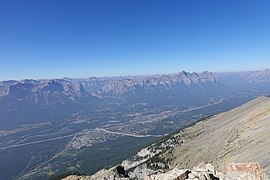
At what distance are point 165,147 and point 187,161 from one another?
3582 centimetres

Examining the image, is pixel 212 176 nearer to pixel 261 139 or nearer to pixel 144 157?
pixel 261 139

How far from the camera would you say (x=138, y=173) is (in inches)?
4700

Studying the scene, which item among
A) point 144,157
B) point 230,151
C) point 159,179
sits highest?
point 159,179

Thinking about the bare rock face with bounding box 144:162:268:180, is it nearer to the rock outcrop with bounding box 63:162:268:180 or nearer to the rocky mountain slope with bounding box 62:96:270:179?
the rock outcrop with bounding box 63:162:268:180

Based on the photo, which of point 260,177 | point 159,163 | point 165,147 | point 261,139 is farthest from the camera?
point 165,147

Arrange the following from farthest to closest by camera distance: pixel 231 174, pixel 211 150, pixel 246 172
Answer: pixel 211 150 < pixel 231 174 < pixel 246 172

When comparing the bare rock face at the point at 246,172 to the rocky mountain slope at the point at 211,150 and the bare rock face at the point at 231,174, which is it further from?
the rocky mountain slope at the point at 211,150

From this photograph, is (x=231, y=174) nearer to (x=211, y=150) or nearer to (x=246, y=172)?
(x=246, y=172)

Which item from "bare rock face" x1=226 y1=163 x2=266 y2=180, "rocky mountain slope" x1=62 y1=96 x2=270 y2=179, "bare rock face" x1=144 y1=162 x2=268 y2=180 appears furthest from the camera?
"rocky mountain slope" x1=62 y1=96 x2=270 y2=179

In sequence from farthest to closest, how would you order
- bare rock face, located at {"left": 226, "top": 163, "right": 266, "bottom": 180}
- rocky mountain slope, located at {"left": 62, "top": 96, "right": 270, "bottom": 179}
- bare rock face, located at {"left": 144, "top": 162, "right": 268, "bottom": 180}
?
rocky mountain slope, located at {"left": 62, "top": 96, "right": 270, "bottom": 179}, bare rock face, located at {"left": 144, "top": 162, "right": 268, "bottom": 180}, bare rock face, located at {"left": 226, "top": 163, "right": 266, "bottom": 180}

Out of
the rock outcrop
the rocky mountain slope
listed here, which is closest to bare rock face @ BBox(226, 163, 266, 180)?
the rock outcrop

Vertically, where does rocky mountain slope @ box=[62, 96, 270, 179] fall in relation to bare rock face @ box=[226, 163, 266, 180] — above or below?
below

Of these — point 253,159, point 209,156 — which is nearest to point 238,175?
point 253,159

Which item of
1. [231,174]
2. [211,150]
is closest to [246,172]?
[231,174]
